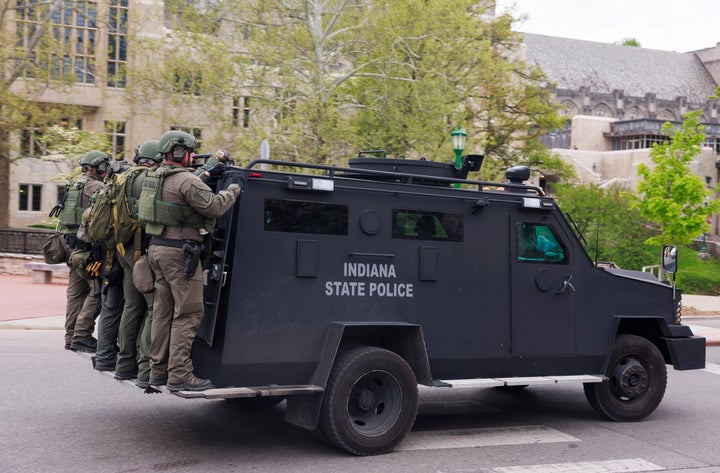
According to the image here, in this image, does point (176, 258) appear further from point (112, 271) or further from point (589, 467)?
point (589, 467)

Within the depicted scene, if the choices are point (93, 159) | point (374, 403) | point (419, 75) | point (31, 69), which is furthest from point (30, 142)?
point (374, 403)

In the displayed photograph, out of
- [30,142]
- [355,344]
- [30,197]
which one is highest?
[30,142]

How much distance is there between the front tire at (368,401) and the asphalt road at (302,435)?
16cm

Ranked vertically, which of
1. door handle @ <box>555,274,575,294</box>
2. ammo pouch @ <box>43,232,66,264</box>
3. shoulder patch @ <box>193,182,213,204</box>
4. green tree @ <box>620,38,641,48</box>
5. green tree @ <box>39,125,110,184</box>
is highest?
green tree @ <box>620,38,641,48</box>

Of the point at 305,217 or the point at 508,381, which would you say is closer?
the point at 305,217

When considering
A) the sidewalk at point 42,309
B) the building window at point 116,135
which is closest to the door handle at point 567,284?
the sidewalk at point 42,309

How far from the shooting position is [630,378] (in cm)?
828

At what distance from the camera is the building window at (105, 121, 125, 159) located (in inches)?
1268

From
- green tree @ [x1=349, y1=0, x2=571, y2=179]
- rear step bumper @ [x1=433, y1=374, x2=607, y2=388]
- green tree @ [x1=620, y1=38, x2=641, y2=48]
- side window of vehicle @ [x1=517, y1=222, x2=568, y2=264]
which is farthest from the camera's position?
green tree @ [x1=620, y1=38, x2=641, y2=48]

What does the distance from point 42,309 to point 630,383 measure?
13319mm

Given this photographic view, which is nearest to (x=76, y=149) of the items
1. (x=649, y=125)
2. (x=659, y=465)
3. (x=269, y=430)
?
(x=269, y=430)

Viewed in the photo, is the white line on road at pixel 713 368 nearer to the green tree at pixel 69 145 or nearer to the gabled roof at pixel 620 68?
the green tree at pixel 69 145

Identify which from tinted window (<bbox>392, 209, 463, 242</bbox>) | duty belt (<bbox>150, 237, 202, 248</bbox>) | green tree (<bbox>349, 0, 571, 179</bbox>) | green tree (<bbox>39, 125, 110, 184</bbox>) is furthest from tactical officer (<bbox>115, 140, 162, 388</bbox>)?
green tree (<bbox>39, 125, 110, 184</bbox>)

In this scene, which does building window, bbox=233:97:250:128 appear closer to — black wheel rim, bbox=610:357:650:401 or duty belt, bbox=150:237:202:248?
black wheel rim, bbox=610:357:650:401
